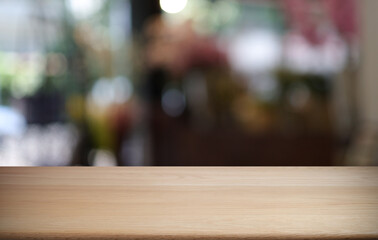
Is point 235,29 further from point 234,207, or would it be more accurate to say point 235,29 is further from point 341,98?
point 234,207

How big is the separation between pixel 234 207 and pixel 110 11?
14.6 feet

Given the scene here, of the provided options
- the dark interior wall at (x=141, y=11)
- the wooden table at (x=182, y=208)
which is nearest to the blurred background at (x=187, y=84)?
the dark interior wall at (x=141, y=11)

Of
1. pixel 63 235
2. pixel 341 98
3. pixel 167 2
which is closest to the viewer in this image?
pixel 63 235

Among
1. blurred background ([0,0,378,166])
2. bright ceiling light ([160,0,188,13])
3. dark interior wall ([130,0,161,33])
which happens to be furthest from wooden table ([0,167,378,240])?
dark interior wall ([130,0,161,33])

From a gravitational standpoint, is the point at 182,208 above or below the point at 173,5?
below

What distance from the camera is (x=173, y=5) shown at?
3.58 meters

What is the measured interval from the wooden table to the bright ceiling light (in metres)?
3.46

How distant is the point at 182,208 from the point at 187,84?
7.80 ft

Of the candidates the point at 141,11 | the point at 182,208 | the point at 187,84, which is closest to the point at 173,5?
the point at 141,11

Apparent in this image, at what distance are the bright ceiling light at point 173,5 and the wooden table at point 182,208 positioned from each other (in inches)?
136

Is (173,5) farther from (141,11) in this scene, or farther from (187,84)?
(187,84)

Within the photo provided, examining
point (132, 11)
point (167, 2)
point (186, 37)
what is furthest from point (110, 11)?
point (186, 37)

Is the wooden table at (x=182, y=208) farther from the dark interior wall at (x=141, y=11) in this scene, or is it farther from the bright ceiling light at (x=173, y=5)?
the dark interior wall at (x=141, y=11)

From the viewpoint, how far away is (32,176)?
12 cm
